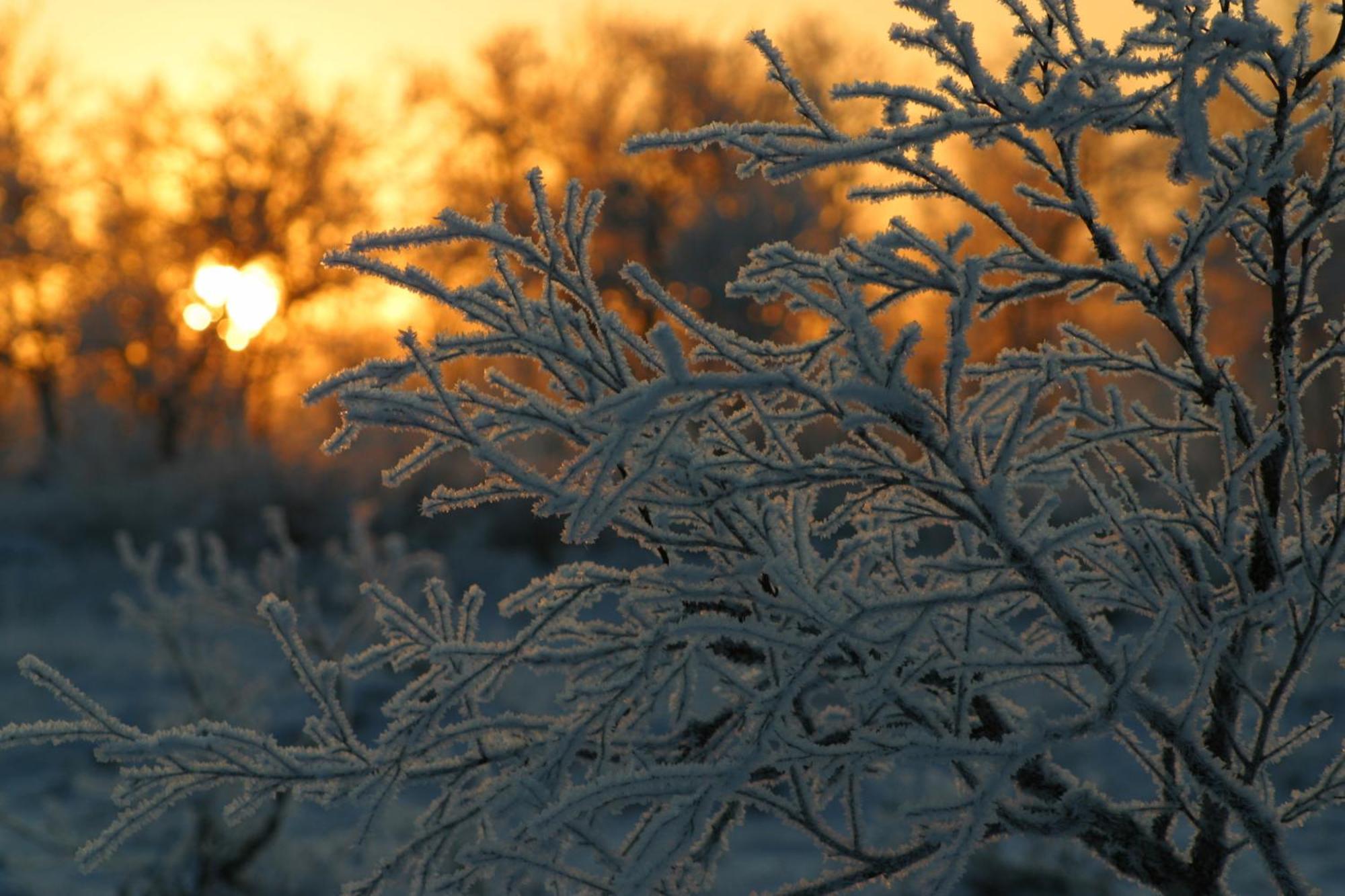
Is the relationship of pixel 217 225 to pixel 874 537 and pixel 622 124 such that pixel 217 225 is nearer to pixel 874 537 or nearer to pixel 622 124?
pixel 622 124

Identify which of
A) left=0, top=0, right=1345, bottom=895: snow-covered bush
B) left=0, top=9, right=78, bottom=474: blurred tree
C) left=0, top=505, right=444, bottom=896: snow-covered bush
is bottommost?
left=0, top=0, right=1345, bottom=895: snow-covered bush

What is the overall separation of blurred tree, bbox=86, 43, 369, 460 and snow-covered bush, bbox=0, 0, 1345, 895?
3253cm

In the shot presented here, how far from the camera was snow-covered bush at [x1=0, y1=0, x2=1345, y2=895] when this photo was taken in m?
1.84

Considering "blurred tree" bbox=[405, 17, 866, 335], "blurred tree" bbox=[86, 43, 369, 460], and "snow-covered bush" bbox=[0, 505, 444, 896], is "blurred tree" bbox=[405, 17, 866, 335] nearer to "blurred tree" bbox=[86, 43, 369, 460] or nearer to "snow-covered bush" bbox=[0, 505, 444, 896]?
"blurred tree" bbox=[86, 43, 369, 460]

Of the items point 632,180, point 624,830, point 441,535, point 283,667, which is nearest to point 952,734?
point 624,830

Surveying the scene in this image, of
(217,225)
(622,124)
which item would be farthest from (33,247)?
(622,124)

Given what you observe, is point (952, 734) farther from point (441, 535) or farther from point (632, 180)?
point (632, 180)

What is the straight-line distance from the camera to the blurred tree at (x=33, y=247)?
102ft

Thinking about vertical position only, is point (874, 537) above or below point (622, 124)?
below

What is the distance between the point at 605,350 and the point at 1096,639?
0.92 metres

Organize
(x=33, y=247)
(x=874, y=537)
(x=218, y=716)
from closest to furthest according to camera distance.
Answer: (x=874, y=537) → (x=218, y=716) → (x=33, y=247)

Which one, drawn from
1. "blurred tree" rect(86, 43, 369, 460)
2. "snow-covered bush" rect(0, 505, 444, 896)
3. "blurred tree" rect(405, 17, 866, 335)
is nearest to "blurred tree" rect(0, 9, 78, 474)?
"blurred tree" rect(86, 43, 369, 460)

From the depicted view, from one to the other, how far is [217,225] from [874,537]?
34457mm

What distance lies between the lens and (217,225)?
3394 cm
